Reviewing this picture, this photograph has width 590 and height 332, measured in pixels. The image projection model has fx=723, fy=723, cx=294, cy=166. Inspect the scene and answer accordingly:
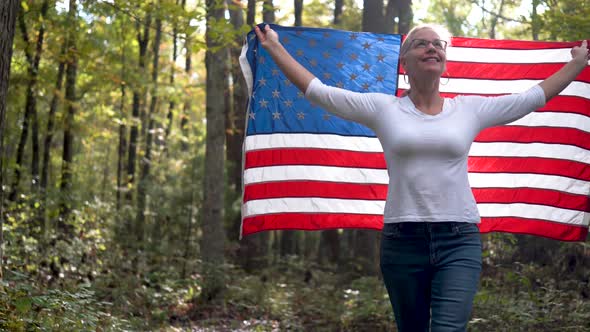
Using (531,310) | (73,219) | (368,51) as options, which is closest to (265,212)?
(368,51)

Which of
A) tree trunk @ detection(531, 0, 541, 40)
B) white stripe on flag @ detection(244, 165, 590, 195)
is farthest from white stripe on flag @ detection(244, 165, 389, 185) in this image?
tree trunk @ detection(531, 0, 541, 40)

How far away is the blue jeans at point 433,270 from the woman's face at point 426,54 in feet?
2.90

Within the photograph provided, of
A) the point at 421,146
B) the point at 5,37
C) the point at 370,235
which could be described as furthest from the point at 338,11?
the point at 421,146

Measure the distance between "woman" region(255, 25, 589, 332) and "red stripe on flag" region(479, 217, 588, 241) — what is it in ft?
8.62

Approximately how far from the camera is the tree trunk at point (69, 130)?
44.6ft

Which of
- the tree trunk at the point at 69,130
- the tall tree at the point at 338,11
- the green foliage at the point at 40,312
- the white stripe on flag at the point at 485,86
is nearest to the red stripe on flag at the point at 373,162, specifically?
the white stripe on flag at the point at 485,86

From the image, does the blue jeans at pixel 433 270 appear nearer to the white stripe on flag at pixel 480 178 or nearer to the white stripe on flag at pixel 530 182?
the white stripe on flag at pixel 480 178

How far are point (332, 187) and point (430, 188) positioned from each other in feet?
9.79

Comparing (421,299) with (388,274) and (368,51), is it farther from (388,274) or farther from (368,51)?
(368,51)

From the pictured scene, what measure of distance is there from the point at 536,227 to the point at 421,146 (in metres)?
3.30

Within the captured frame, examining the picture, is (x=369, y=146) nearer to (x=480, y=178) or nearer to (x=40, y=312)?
(x=480, y=178)

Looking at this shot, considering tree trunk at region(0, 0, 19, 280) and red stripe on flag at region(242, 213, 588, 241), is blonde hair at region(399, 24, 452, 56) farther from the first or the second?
tree trunk at region(0, 0, 19, 280)

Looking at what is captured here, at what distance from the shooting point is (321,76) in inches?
268

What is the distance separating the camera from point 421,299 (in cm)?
400
